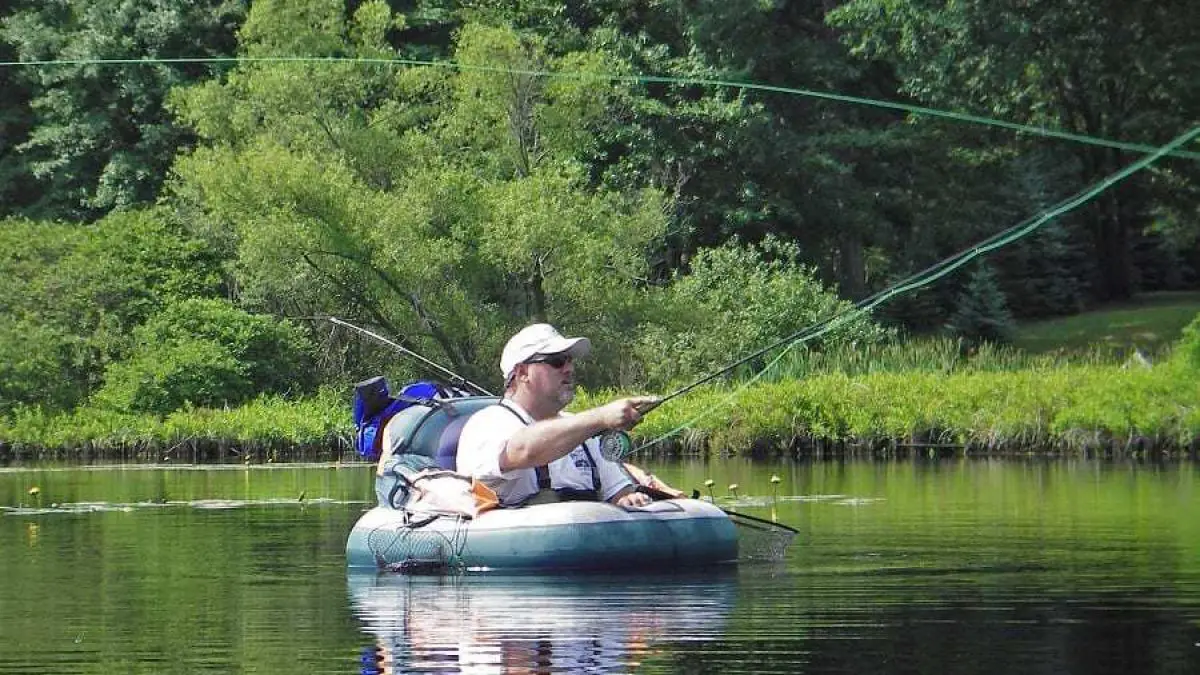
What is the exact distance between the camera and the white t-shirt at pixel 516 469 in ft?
51.0

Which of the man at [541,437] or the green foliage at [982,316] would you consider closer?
the man at [541,437]

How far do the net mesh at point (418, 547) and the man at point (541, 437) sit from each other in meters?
0.42

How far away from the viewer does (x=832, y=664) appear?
37.3ft

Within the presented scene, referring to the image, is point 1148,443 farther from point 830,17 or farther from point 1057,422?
point 830,17

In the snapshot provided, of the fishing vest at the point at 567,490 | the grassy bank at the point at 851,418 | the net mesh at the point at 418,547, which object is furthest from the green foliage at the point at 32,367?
the fishing vest at the point at 567,490

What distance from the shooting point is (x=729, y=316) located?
4197 centimetres

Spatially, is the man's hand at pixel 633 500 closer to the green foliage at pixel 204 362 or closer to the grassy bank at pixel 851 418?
the grassy bank at pixel 851 418

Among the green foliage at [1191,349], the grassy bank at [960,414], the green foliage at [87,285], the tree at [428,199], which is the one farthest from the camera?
the green foliage at [87,285]

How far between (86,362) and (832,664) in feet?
104

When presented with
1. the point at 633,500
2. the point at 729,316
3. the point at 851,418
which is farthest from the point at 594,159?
the point at 633,500

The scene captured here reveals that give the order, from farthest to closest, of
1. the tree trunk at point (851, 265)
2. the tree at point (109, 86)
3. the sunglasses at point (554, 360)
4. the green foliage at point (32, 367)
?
the tree trunk at point (851, 265) < the tree at point (109, 86) < the green foliage at point (32, 367) < the sunglasses at point (554, 360)

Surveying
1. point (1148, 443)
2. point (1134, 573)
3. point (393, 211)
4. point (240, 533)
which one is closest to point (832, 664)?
point (1134, 573)

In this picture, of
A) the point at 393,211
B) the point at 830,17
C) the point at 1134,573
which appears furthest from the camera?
the point at 830,17

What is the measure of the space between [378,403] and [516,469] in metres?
3.08
